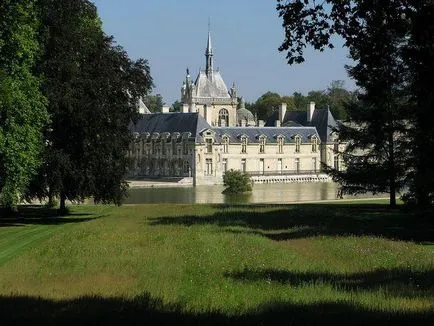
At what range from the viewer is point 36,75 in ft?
72.6

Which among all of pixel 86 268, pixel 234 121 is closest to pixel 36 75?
pixel 86 268

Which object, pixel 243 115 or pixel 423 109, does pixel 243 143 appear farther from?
pixel 423 109

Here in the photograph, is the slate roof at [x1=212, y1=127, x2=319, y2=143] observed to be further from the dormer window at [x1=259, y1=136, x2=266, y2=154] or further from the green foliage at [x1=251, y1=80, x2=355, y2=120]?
the green foliage at [x1=251, y1=80, x2=355, y2=120]

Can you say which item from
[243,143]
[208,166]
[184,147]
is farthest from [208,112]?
[208,166]

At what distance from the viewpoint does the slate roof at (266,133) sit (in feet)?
252

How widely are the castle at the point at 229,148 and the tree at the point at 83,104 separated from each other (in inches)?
1820

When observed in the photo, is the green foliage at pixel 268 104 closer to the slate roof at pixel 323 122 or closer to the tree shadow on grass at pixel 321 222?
the slate roof at pixel 323 122

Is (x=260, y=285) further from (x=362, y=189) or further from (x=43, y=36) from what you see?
(x=362, y=189)

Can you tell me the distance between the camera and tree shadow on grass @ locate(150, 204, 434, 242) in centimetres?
1766

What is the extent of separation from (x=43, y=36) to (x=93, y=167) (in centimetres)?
468

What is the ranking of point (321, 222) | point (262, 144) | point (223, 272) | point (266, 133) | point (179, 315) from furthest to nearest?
point (266, 133)
point (262, 144)
point (321, 222)
point (223, 272)
point (179, 315)

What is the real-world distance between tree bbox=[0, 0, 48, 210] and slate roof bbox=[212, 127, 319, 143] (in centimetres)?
5494

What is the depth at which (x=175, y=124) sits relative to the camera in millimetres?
76438

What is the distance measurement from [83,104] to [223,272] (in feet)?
42.4
